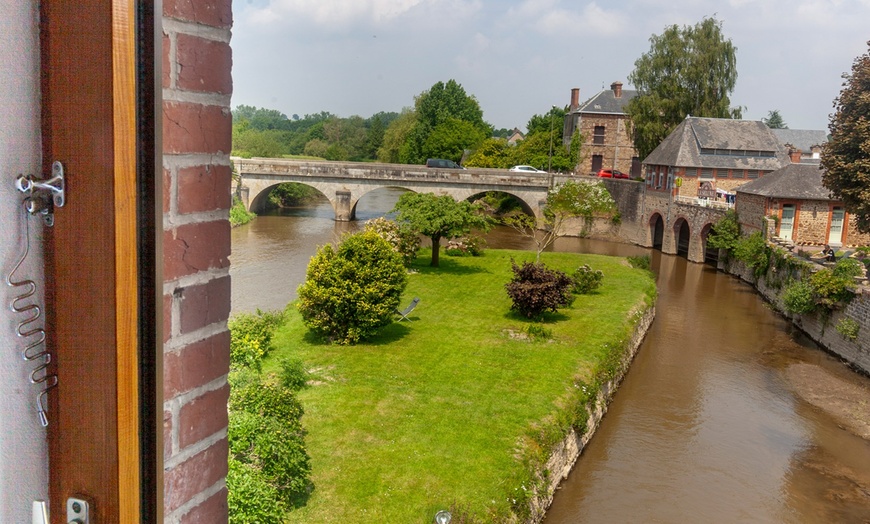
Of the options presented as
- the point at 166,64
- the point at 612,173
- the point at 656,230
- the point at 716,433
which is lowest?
the point at 716,433

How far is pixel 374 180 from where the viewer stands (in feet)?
140

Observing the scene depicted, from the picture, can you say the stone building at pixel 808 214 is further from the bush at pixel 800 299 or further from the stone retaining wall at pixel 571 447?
the stone retaining wall at pixel 571 447

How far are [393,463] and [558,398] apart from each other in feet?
14.5

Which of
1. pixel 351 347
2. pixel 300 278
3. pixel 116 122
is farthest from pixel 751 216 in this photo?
pixel 116 122

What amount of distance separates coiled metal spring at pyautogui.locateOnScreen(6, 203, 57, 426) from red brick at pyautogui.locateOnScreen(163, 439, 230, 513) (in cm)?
35

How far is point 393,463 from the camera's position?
1084 centimetres

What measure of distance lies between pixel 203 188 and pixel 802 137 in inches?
2561

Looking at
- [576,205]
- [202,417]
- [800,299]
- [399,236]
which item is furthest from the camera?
[576,205]

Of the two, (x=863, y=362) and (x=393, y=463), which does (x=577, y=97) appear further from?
(x=393, y=463)

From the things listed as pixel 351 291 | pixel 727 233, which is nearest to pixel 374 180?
pixel 727 233

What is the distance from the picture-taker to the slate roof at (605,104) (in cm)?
5088

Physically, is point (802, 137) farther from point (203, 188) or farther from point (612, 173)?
point (203, 188)

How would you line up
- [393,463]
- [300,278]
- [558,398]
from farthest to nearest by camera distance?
[300,278] → [558,398] → [393,463]

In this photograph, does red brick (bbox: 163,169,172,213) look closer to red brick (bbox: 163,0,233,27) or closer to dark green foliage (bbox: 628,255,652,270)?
red brick (bbox: 163,0,233,27)
